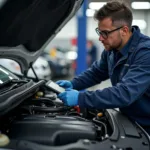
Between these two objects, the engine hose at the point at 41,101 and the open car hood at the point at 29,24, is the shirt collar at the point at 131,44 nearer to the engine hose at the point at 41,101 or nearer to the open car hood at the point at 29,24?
the open car hood at the point at 29,24

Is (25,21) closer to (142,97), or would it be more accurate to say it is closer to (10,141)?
(10,141)

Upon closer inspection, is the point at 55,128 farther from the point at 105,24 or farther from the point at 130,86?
the point at 105,24

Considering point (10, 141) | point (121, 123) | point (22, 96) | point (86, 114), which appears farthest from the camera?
point (86, 114)

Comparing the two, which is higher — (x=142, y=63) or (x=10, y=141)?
(x=142, y=63)

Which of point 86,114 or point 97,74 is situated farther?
point 97,74

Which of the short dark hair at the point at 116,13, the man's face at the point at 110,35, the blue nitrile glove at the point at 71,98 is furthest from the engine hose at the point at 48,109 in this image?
the short dark hair at the point at 116,13

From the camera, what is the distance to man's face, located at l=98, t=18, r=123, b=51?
7.38 ft

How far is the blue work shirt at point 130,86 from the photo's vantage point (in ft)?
6.79

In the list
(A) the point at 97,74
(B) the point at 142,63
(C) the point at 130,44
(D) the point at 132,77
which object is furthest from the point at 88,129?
(A) the point at 97,74

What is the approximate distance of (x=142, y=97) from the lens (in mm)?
2346

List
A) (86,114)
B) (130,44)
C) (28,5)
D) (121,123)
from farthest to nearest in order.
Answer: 1. (86,114)
2. (130,44)
3. (121,123)
4. (28,5)

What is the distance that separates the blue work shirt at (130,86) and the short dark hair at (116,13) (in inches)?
6.7

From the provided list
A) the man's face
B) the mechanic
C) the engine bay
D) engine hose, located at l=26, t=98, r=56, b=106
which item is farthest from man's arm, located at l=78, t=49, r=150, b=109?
engine hose, located at l=26, t=98, r=56, b=106

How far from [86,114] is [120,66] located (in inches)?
19.2
